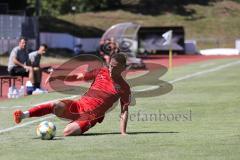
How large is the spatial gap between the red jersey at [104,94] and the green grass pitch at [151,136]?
41cm

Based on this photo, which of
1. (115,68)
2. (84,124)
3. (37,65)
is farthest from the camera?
(37,65)

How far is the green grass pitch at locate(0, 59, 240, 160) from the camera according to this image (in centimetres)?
984

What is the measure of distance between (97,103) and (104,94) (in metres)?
0.19

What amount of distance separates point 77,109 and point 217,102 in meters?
7.25

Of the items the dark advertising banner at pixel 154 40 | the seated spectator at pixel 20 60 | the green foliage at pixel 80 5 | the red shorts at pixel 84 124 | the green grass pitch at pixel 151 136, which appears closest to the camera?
the green grass pitch at pixel 151 136

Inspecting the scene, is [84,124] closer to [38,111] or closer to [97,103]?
[97,103]

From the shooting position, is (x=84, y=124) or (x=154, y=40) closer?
(x=84, y=124)

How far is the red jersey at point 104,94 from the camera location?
1236 cm

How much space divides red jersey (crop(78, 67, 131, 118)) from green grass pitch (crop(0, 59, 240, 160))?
1.35ft

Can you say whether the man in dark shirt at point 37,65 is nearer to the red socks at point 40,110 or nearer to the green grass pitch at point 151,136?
the green grass pitch at point 151,136

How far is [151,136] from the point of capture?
11.9 metres

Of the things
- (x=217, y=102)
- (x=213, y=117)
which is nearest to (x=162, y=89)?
(x=217, y=102)

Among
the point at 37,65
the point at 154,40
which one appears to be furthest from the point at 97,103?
the point at 154,40

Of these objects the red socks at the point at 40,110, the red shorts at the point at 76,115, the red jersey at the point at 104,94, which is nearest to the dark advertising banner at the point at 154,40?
the red jersey at the point at 104,94
